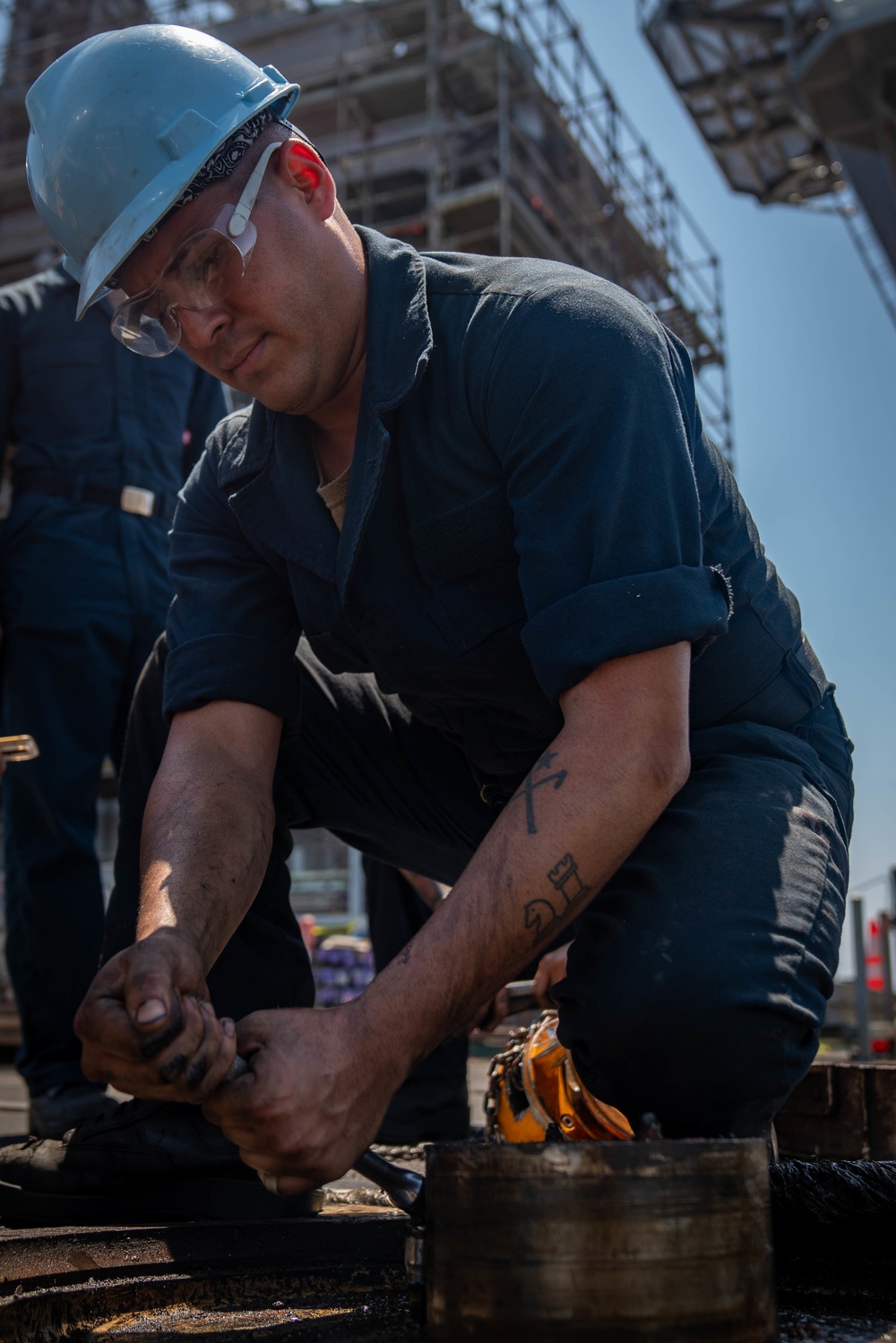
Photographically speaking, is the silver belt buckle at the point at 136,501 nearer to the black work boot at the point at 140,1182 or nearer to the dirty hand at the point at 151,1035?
the black work boot at the point at 140,1182

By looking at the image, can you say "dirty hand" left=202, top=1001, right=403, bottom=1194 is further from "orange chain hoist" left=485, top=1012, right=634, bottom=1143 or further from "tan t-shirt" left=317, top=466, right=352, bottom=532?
"tan t-shirt" left=317, top=466, right=352, bottom=532

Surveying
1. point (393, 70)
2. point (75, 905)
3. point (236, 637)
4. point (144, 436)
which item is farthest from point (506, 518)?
point (393, 70)

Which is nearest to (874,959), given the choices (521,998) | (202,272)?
(521,998)

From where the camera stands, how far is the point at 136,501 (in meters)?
2.95

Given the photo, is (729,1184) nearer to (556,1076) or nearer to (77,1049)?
(556,1076)

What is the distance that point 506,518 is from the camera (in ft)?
4.92

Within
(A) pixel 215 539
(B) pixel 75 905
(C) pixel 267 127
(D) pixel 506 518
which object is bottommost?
(B) pixel 75 905

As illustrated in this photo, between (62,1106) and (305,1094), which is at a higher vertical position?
(305,1094)

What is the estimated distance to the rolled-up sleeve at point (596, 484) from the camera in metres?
1.24

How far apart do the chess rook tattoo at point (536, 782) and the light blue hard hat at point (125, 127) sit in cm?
83

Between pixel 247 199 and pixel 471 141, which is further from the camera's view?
pixel 471 141

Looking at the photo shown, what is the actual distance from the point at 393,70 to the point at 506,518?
17011 millimetres

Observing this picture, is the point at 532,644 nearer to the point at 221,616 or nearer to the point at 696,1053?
the point at 696,1053

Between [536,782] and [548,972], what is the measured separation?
2.94 feet
